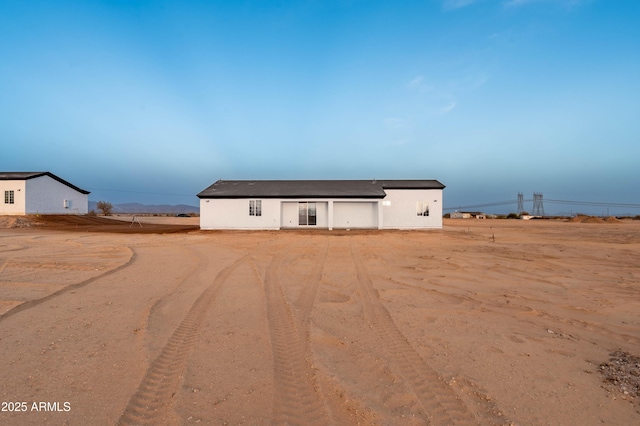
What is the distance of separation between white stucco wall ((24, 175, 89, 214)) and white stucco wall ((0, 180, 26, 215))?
1.09ft

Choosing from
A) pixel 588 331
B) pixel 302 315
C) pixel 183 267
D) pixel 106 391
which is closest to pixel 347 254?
pixel 183 267

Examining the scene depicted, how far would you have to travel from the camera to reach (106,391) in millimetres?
2891

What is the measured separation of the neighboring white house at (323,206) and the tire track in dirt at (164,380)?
18.1m

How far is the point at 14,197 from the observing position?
1152 inches

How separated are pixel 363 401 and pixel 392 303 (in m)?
3.04

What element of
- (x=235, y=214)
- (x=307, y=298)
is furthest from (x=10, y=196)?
(x=307, y=298)

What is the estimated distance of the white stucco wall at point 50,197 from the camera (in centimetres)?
2978

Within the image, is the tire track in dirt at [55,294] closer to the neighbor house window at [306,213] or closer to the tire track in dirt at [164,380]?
the tire track in dirt at [164,380]

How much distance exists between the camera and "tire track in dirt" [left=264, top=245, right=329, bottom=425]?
8.64ft

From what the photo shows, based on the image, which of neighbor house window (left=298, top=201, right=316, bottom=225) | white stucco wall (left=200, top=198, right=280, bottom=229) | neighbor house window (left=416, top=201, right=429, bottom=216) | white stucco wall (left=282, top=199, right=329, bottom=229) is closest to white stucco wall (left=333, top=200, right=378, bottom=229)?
white stucco wall (left=282, top=199, right=329, bottom=229)

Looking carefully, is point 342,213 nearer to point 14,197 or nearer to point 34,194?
point 34,194

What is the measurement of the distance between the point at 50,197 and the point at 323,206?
27.6 m

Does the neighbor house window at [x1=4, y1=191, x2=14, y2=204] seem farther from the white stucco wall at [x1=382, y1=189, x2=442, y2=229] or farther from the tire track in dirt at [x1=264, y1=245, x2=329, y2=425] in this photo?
the tire track in dirt at [x1=264, y1=245, x2=329, y2=425]

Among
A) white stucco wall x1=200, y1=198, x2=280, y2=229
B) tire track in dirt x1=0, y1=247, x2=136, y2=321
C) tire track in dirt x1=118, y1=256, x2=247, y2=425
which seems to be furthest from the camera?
white stucco wall x1=200, y1=198, x2=280, y2=229
